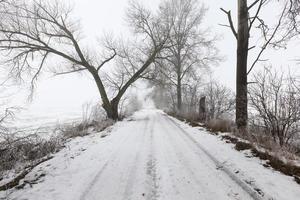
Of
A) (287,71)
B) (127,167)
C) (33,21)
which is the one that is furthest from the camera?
(33,21)

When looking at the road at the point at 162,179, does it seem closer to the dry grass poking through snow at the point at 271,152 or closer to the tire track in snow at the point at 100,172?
the tire track in snow at the point at 100,172

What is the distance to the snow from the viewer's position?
2.94 m

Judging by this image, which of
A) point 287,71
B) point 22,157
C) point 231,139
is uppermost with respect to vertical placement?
point 287,71

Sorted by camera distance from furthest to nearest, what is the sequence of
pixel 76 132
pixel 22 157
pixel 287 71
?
pixel 76 132 < pixel 287 71 < pixel 22 157

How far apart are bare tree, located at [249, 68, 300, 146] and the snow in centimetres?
226

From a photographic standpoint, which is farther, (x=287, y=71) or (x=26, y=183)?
(x=287, y=71)

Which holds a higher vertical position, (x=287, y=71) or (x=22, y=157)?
(x=287, y=71)

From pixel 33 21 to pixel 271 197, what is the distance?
555 inches

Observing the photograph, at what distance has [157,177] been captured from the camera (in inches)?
139

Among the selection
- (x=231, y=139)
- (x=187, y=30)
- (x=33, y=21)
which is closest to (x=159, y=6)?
(x=187, y=30)

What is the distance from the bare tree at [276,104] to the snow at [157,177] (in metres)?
2.26

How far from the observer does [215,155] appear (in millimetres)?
4738

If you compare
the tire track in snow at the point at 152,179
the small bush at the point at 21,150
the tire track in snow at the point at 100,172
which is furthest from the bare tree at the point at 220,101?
the small bush at the point at 21,150

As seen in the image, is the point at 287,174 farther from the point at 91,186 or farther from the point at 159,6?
the point at 159,6
